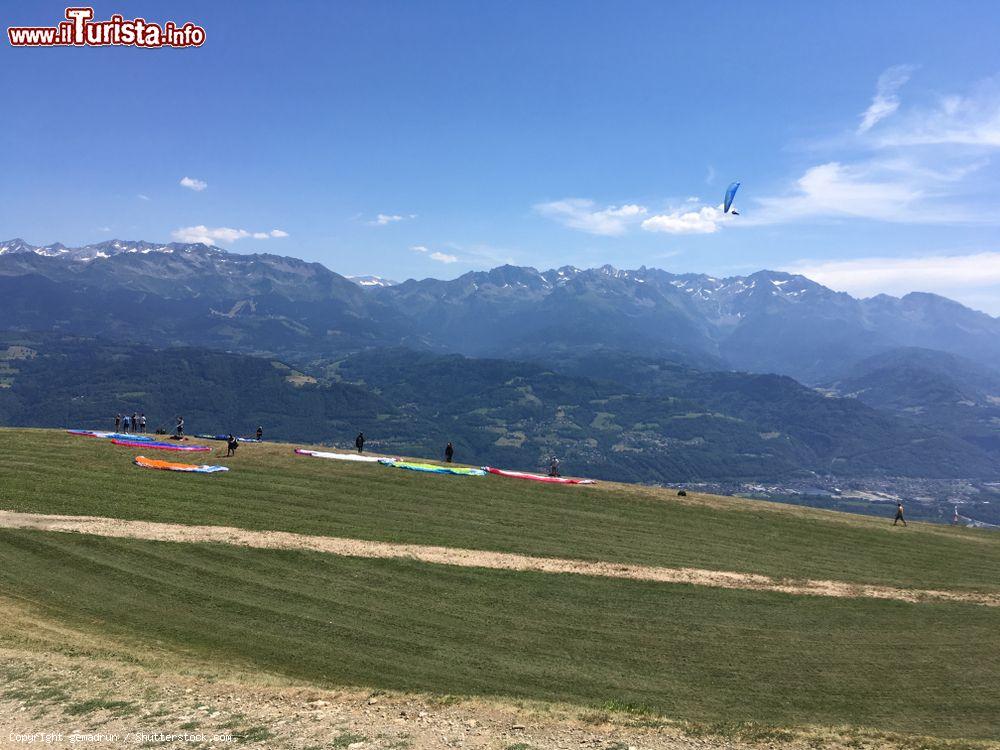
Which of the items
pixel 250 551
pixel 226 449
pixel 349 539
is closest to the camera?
pixel 250 551

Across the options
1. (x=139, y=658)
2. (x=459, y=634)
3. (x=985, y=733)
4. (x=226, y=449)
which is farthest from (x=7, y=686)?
(x=226, y=449)

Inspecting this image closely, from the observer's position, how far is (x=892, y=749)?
18703mm

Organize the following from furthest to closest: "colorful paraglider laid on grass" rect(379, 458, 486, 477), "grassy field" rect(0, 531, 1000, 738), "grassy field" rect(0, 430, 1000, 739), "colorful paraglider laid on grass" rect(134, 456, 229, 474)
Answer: "colorful paraglider laid on grass" rect(379, 458, 486, 477) < "colorful paraglider laid on grass" rect(134, 456, 229, 474) < "grassy field" rect(0, 430, 1000, 739) < "grassy field" rect(0, 531, 1000, 738)

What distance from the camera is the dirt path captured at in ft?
120

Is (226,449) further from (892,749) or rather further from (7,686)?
(892,749)

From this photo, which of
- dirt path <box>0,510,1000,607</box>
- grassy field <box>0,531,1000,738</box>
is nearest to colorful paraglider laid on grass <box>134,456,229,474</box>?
dirt path <box>0,510,1000,607</box>

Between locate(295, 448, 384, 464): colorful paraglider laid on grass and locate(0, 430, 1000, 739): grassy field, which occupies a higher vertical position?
locate(295, 448, 384, 464): colorful paraglider laid on grass

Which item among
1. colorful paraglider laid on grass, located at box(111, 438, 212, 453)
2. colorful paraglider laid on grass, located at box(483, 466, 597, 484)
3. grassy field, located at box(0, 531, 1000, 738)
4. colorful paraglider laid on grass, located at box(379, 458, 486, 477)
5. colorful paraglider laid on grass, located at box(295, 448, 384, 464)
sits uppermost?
colorful paraglider laid on grass, located at box(111, 438, 212, 453)

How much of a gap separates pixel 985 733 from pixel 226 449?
61778 mm

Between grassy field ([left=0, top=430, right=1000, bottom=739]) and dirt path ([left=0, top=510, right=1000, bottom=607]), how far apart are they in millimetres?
1127

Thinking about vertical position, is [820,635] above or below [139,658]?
below

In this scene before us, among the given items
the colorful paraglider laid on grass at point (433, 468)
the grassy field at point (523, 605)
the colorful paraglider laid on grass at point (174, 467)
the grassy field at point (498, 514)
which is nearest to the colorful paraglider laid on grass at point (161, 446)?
the grassy field at point (498, 514)

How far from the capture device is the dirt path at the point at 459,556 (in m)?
36.5

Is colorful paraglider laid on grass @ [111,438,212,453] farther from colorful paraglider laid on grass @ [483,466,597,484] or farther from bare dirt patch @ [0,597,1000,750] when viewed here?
bare dirt patch @ [0,597,1000,750]
